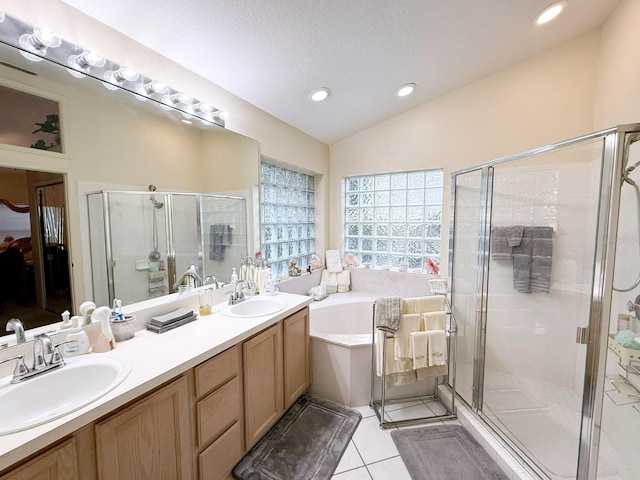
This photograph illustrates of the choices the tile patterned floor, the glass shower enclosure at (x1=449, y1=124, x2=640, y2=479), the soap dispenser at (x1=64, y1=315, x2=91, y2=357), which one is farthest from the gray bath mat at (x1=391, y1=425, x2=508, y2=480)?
the soap dispenser at (x1=64, y1=315, x2=91, y2=357)

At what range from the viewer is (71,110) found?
127 cm

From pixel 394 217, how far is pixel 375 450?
7.56 ft

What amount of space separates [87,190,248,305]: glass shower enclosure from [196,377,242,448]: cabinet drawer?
0.74 meters

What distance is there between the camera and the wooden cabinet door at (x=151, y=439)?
92 centimetres

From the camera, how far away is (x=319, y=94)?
88.8 inches

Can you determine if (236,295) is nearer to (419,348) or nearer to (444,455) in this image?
(419,348)

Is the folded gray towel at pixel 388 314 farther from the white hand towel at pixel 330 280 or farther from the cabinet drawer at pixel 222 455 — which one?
the white hand towel at pixel 330 280

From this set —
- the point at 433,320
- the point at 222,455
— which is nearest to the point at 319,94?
the point at 433,320

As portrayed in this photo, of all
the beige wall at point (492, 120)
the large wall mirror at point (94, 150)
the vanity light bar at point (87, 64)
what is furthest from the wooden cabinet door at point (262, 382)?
the beige wall at point (492, 120)

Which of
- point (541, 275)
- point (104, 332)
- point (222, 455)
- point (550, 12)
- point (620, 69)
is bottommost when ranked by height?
point (222, 455)

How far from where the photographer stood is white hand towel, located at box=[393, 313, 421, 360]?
6.02ft

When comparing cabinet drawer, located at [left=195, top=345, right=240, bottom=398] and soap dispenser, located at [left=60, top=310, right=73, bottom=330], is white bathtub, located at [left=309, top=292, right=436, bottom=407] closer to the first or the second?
cabinet drawer, located at [left=195, top=345, right=240, bottom=398]

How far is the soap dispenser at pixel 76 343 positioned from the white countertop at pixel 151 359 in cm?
11

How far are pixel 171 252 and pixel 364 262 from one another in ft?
7.61
